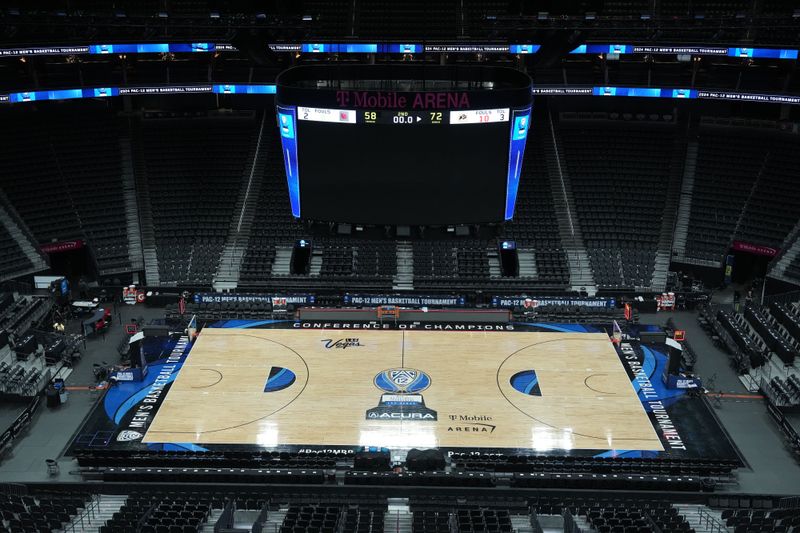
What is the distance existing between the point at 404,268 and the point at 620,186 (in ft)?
36.9

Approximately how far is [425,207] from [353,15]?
65.7 ft

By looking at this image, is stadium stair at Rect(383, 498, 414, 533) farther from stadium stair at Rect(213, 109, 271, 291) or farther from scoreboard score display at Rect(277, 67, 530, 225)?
stadium stair at Rect(213, 109, 271, 291)

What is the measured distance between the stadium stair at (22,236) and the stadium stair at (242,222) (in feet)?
24.2

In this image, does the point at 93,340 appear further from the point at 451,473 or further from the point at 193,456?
the point at 451,473

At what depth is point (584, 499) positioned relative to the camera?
22.5 m

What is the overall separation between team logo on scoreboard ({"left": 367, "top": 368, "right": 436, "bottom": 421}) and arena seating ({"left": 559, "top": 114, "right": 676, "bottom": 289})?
37.2 ft

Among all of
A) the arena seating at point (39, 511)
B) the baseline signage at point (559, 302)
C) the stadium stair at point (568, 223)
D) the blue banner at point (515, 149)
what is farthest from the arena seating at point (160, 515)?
the stadium stair at point (568, 223)

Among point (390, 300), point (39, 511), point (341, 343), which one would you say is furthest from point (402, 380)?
point (39, 511)

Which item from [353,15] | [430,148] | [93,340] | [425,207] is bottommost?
[93,340]

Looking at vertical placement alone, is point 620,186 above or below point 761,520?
above

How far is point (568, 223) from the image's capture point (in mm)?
38531

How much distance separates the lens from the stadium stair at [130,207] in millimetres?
37188

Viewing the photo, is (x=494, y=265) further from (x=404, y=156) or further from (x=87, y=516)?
(x=87, y=516)

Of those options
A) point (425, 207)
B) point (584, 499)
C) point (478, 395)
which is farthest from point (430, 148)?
point (584, 499)
